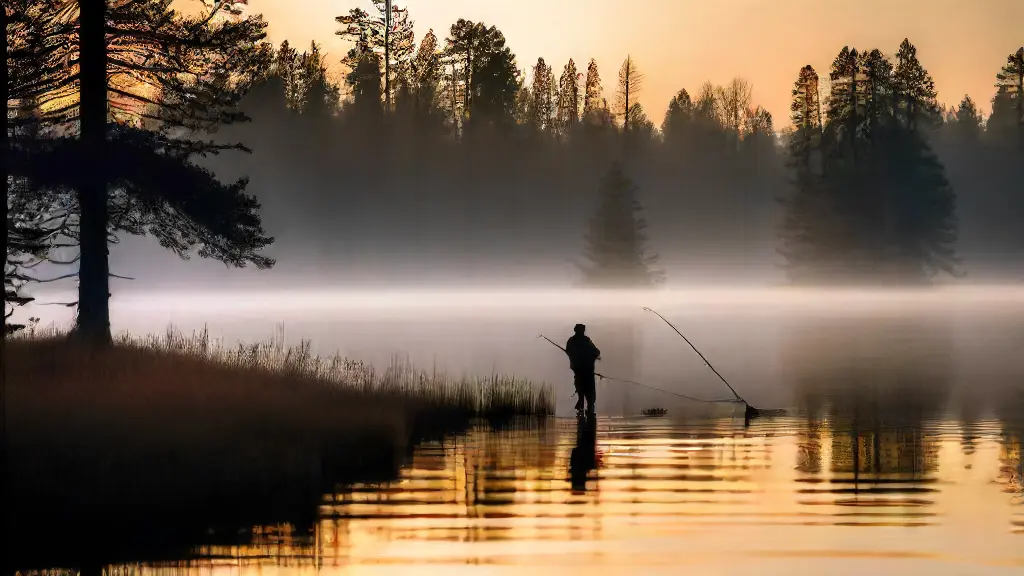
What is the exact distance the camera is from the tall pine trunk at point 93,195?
23.4 meters

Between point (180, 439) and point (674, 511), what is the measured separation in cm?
620

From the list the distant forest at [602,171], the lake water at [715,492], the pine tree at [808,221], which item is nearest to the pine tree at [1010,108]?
the distant forest at [602,171]

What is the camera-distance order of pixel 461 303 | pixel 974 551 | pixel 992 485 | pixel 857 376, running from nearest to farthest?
pixel 974 551, pixel 992 485, pixel 857 376, pixel 461 303

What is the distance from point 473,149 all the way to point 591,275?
163 ft

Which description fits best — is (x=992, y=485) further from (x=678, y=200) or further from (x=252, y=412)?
(x=678, y=200)

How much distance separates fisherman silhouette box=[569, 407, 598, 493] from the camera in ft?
49.3

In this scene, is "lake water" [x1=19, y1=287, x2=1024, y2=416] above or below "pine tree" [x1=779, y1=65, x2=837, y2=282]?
below

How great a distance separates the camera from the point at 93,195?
23.4 m

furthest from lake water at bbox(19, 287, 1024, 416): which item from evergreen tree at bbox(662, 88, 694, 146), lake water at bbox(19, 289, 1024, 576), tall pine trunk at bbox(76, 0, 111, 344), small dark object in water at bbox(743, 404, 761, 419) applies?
evergreen tree at bbox(662, 88, 694, 146)

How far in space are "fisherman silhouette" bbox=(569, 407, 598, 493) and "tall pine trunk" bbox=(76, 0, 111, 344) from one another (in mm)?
8841

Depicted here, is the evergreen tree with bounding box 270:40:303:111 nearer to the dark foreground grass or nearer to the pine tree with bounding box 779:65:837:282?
the pine tree with bounding box 779:65:837:282

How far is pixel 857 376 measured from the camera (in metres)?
37.7

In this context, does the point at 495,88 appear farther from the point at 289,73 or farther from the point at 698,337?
the point at 698,337

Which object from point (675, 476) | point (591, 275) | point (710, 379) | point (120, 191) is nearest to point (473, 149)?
point (591, 275)
